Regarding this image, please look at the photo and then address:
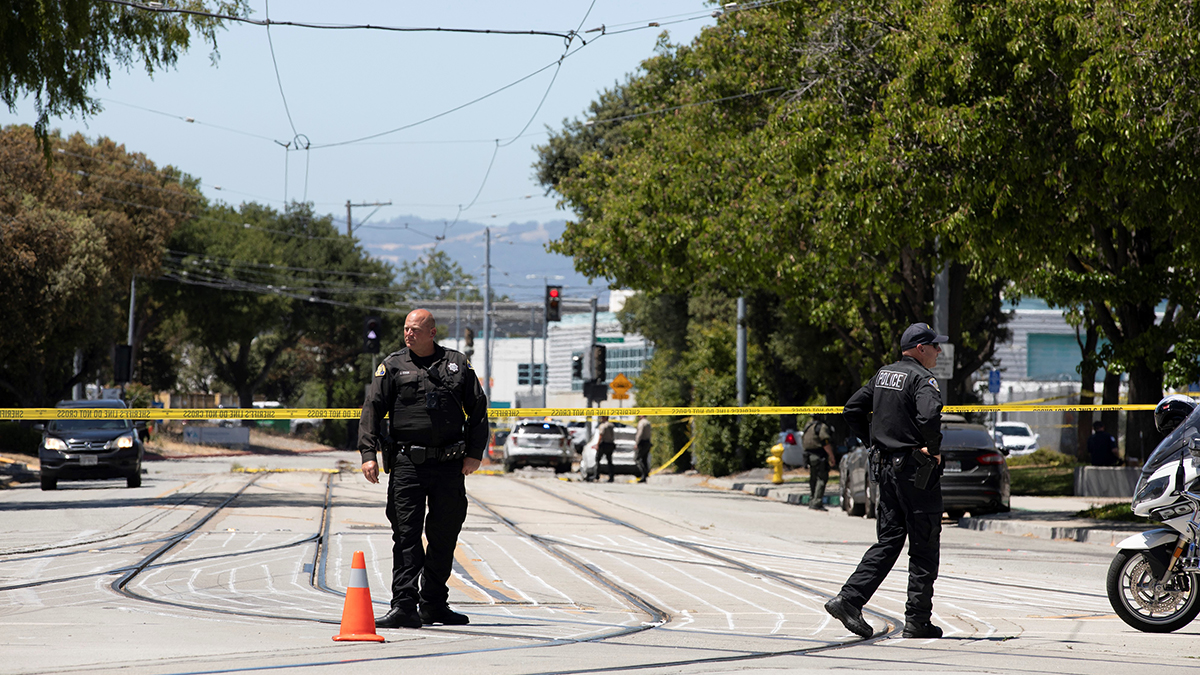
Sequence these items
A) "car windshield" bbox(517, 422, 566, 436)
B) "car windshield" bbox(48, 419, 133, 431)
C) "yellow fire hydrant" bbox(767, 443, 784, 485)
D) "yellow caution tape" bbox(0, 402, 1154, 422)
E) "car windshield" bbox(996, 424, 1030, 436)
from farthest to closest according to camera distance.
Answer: "car windshield" bbox(996, 424, 1030, 436) < "car windshield" bbox(517, 422, 566, 436) < "yellow fire hydrant" bbox(767, 443, 784, 485) < "car windshield" bbox(48, 419, 133, 431) < "yellow caution tape" bbox(0, 402, 1154, 422)

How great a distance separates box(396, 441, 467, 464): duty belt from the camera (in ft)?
26.1

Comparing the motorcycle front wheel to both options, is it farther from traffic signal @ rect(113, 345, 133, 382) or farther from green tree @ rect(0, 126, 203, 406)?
traffic signal @ rect(113, 345, 133, 382)

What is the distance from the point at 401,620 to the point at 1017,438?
40.3 metres

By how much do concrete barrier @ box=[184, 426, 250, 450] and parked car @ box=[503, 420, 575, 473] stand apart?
24.3 metres

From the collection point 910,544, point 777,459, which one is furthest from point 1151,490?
point 777,459

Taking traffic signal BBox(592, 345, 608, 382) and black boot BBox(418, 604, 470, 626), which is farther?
traffic signal BBox(592, 345, 608, 382)

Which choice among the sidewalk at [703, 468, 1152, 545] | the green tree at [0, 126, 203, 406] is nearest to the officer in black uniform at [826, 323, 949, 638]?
the sidewalk at [703, 468, 1152, 545]

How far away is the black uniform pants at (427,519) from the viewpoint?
7.96m

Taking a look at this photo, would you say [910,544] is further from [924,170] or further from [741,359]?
[741,359]

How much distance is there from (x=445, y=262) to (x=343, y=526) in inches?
4661

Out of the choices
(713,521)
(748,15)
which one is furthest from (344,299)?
(713,521)

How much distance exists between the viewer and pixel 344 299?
71.4 meters

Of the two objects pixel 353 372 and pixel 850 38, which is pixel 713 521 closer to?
pixel 850 38

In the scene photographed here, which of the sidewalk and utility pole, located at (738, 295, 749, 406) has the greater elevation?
utility pole, located at (738, 295, 749, 406)
